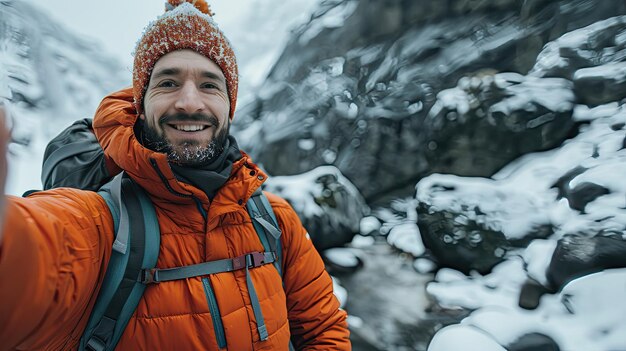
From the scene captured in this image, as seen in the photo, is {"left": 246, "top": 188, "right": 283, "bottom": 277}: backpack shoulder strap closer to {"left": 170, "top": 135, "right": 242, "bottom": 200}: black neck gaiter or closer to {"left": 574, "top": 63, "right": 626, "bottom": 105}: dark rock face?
{"left": 170, "top": 135, "right": 242, "bottom": 200}: black neck gaiter

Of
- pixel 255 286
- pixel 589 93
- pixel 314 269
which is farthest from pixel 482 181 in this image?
pixel 255 286

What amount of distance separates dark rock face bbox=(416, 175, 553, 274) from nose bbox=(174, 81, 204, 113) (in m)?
4.53

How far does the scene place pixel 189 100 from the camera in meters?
1.76

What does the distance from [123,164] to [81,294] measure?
611 mm

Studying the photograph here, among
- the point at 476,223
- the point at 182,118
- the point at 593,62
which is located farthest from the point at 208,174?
the point at 593,62

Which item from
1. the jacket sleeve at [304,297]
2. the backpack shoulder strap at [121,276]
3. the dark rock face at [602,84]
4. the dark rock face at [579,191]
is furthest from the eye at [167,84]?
the dark rock face at [602,84]

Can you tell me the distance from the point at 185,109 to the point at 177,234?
61cm

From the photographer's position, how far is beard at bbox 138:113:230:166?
1.75m

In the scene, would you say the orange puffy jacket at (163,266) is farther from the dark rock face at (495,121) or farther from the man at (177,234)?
the dark rock face at (495,121)

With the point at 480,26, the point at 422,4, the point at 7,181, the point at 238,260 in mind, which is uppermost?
the point at 422,4

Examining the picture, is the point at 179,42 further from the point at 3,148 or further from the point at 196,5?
the point at 3,148

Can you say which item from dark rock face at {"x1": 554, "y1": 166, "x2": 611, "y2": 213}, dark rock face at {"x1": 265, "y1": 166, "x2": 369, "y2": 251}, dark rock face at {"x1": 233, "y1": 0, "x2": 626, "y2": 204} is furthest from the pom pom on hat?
dark rock face at {"x1": 233, "y1": 0, "x2": 626, "y2": 204}

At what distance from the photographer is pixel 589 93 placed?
5875 mm

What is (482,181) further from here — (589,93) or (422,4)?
(422,4)
